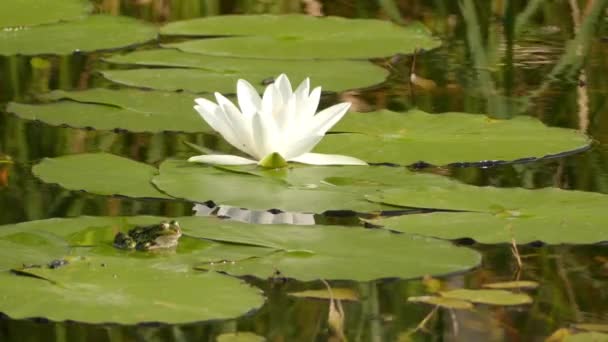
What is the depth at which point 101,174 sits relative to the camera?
2.92 meters

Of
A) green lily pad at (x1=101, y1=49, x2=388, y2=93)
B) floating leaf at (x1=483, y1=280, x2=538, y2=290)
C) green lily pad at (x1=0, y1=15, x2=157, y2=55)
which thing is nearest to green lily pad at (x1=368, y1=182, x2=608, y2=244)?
floating leaf at (x1=483, y1=280, x2=538, y2=290)

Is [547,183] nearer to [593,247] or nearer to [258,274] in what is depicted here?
[593,247]

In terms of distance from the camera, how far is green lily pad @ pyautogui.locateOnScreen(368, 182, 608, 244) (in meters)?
2.49

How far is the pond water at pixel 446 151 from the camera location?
211 cm

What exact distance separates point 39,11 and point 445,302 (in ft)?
9.71

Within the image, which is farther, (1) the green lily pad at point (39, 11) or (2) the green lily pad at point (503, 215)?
(1) the green lily pad at point (39, 11)

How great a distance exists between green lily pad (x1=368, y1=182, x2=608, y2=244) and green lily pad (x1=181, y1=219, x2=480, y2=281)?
0.27 ft

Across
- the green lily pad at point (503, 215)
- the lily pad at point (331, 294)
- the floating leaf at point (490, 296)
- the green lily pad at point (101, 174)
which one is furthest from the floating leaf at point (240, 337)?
the green lily pad at point (101, 174)

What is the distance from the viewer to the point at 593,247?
248 centimetres

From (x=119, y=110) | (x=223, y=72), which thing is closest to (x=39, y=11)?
(x=223, y=72)

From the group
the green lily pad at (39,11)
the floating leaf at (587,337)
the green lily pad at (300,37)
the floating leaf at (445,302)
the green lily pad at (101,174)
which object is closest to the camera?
the floating leaf at (587,337)

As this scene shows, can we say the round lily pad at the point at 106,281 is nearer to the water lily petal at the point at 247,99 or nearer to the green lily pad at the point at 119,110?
the water lily petal at the point at 247,99

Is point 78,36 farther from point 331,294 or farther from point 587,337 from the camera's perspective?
point 587,337

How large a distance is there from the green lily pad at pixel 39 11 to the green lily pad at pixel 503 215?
228 centimetres
